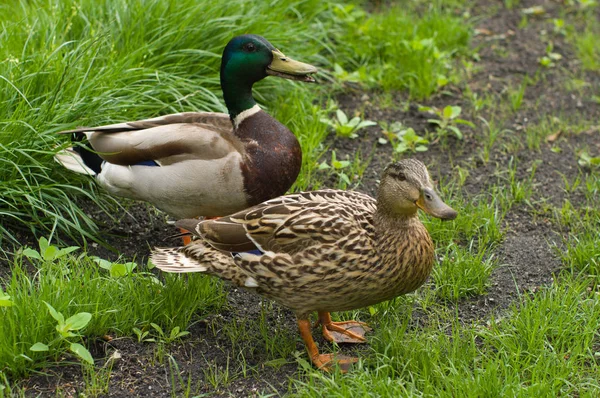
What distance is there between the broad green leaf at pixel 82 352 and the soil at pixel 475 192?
0.47ft

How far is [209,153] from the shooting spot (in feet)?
14.4

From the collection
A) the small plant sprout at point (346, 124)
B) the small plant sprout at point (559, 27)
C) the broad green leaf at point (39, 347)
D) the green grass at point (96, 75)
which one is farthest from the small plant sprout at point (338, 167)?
the small plant sprout at point (559, 27)

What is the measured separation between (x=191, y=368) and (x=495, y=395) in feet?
4.10

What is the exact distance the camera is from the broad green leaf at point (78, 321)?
3439mm

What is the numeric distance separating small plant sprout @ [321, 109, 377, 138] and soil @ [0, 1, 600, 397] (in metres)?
0.06

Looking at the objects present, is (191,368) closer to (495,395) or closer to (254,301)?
(254,301)

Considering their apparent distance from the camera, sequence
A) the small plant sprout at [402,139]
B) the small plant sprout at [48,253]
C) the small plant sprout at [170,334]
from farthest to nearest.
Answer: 1. the small plant sprout at [402,139]
2. the small plant sprout at [48,253]
3. the small plant sprout at [170,334]

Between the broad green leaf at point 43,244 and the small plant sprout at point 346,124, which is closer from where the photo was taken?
the broad green leaf at point 43,244

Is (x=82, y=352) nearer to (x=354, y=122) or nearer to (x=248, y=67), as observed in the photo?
(x=248, y=67)

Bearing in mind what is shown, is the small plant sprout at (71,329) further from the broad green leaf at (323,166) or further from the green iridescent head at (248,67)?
the broad green leaf at (323,166)

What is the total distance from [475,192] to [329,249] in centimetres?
→ 188

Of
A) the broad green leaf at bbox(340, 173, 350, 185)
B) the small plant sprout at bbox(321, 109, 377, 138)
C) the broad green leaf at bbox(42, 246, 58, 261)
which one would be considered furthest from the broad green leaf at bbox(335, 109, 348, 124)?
the broad green leaf at bbox(42, 246, 58, 261)

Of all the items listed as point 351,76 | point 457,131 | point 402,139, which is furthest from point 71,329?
point 351,76

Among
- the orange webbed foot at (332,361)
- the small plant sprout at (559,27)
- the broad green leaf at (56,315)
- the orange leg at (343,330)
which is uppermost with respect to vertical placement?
the small plant sprout at (559,27)
